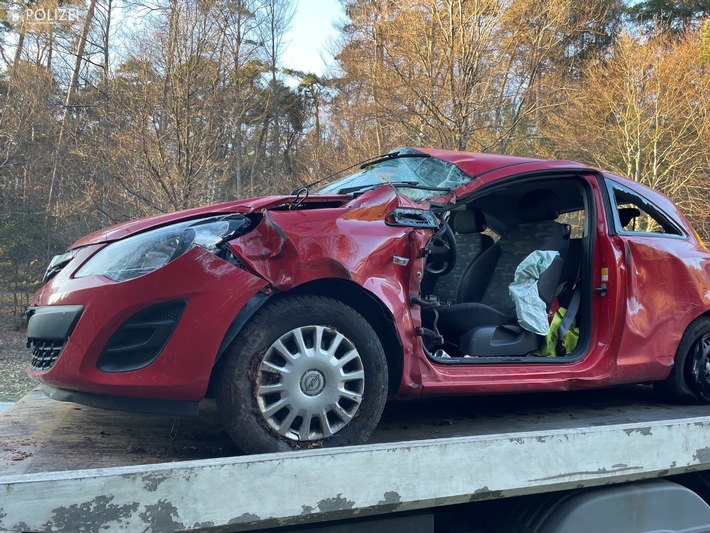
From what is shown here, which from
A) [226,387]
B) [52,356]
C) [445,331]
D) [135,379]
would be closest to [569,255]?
[445,331]

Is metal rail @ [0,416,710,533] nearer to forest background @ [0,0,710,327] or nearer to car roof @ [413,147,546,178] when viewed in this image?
car roof @ [413,147,546,178]

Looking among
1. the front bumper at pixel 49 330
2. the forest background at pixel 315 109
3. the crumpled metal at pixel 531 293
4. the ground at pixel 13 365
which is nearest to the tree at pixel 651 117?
the forest background at pixel 315 109

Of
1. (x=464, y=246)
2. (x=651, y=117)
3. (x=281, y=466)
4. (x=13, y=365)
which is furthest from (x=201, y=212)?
(x=651, y=117)

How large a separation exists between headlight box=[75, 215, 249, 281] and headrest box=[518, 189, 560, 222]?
2192 mm

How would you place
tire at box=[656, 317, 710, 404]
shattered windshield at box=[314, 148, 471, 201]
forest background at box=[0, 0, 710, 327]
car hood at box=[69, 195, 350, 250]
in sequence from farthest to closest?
1. forest background at box=[0, 0, 710, 327]
2. tire at box=[656, 317, 710, 404]
3. shattered windshield at box=[314, 148, 471, 201]
4. car hood at box=[69, 195, 350, 250]

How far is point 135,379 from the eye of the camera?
80.0 inches

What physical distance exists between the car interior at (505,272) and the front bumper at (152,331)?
974mm

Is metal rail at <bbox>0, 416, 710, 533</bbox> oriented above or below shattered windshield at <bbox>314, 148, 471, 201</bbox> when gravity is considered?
below

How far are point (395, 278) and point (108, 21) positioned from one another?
554 inches

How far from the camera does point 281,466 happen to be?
175cm

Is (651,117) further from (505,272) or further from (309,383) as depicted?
(309,383)

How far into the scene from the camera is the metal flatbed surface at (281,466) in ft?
5.10

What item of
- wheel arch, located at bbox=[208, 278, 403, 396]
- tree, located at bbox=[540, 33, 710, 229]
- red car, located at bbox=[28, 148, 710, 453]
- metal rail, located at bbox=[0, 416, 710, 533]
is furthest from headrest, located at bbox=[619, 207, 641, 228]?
tree, located at bbox=[540, 33, 710, 229]

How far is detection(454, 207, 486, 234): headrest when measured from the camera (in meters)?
3.89
